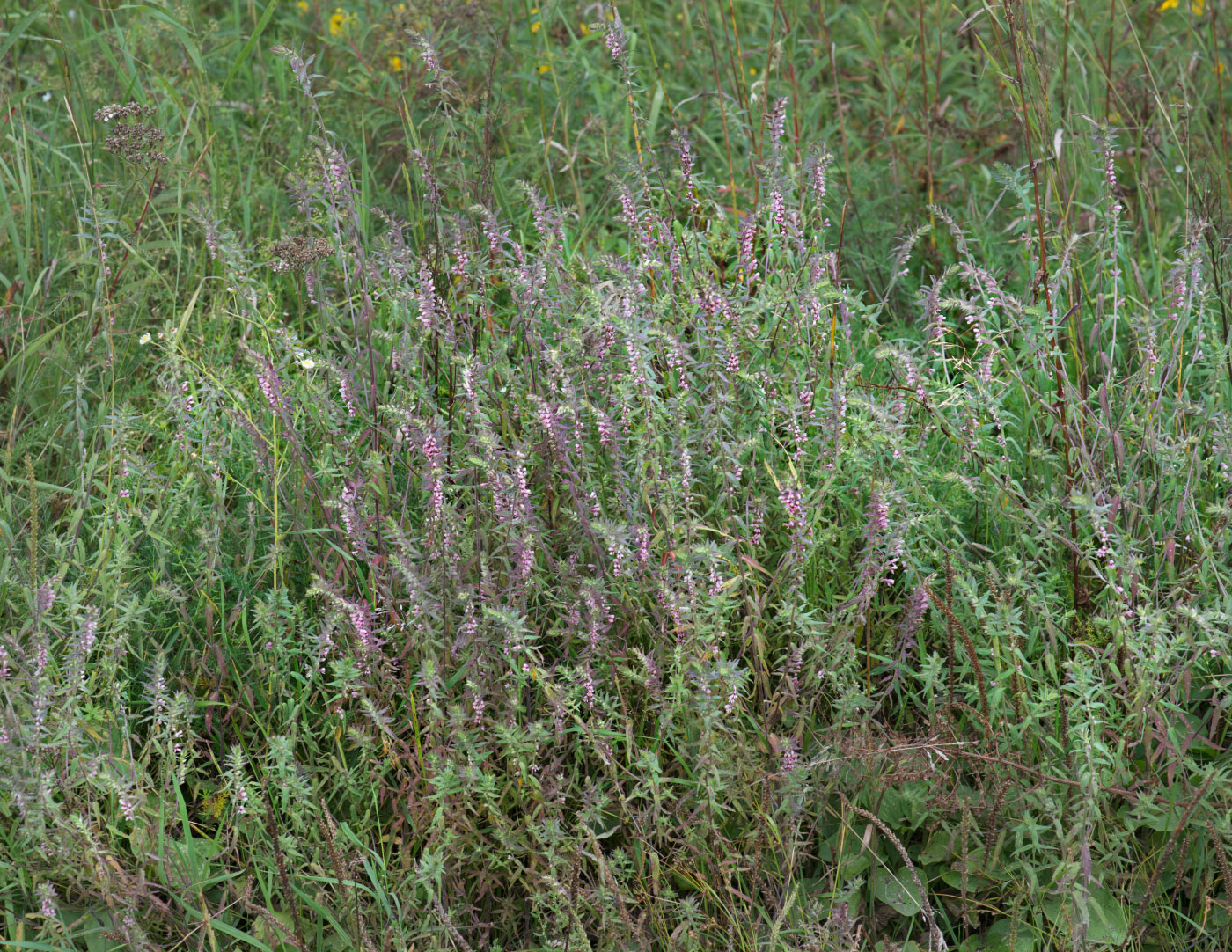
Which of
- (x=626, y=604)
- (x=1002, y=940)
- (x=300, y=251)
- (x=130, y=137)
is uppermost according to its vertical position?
(x=130, y=137)

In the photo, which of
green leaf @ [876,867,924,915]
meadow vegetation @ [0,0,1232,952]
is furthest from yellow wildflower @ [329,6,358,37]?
green leaf @ [876,867,924,915]

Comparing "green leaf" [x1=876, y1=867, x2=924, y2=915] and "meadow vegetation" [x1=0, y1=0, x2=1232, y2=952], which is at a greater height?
"meadow vegetation" [x1=0, y1=0, x2=1232, y2=952]

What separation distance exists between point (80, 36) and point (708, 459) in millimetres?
2996

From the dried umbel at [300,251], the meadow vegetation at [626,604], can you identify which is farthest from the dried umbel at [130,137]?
the dried umbel at [300,251]

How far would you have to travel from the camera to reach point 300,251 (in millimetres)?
2424

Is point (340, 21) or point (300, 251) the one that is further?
point (340, 21)

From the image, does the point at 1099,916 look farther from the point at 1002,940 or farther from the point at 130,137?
the point at 130,137

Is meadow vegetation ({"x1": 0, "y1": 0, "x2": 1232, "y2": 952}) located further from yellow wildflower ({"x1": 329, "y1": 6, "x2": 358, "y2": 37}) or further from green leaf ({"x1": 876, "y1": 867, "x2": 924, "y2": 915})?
yellow wildflower ({"x1": 329, "y1": 6, "x2": 358, "y2": 37})

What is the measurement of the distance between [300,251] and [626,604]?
988 millimetres

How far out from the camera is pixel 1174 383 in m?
2.75

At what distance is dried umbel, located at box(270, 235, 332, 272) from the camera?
241 cm

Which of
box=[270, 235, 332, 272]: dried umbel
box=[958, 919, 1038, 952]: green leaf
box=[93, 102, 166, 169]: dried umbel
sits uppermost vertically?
box=[93, 102, 166, 169]: dried umbel

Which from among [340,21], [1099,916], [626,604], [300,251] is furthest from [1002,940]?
[340,21]

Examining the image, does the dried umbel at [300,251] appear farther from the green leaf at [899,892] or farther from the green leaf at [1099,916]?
the green leaf at [1099,916]
